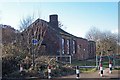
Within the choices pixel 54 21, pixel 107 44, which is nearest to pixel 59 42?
pixel 54 21

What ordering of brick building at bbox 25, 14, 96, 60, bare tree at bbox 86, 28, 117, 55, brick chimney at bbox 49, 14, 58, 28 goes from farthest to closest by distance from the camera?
bare tree at bbox 86, 28, 117, 55 < brick chimney at bbox 49, 14, 58, 28 < brick building at bbox 25, 14, 96, 60

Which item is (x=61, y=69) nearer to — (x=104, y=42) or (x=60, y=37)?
(x=60, y=37)

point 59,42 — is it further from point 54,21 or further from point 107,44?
point 107,44

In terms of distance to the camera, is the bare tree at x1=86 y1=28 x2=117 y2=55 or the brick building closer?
the brick building

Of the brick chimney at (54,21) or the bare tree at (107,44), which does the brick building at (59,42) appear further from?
the bare tree at (107,44)

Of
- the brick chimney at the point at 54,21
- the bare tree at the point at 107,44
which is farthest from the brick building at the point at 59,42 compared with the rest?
the bare tree at the point at 107,44

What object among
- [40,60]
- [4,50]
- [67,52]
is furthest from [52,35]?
[40,60]

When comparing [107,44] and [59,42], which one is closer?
[59,42]

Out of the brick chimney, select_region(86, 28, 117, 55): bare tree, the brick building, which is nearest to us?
the brick building

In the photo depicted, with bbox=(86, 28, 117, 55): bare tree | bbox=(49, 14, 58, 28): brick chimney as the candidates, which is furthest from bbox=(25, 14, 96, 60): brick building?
bbox=(86, 28, 117, 55): bare tree

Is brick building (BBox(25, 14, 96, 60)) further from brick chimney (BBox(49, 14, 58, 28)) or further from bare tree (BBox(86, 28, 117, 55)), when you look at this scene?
bare tree (BBox(86, 28, 117, 55))

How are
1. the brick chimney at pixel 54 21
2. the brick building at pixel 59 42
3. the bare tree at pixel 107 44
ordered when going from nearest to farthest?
the brick building at pixel 59 42 < the brick chimney at pixel 54 21 < the bare tree at pixel 107 44

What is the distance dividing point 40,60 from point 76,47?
2442 centimetres

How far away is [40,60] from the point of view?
69.3 feet
